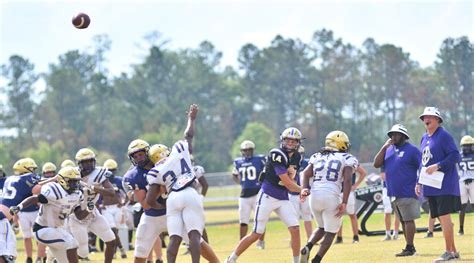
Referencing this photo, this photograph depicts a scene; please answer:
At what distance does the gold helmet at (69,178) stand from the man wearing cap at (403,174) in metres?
5.50

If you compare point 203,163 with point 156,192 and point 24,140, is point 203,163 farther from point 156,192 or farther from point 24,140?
point 156,192

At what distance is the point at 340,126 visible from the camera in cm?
A: 9250

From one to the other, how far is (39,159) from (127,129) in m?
18.4

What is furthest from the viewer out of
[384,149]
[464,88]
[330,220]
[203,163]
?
[203,163]

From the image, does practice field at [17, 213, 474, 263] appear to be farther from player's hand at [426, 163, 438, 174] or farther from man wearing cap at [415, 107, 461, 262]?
player's hand at [426, 163, 438, 174]

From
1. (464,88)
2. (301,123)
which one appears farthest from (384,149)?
(301,123)

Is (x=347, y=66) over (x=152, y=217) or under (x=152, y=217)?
over

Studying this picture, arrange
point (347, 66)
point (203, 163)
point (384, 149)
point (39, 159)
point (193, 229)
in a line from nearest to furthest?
point (193, 229) → point (384, 149) → point (39, 159) → point (203, 163) → point (347, 66)

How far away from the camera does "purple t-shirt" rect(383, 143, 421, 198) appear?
17.0 meters

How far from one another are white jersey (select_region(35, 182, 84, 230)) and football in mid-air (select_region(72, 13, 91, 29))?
4110mm

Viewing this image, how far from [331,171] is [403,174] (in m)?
2.91

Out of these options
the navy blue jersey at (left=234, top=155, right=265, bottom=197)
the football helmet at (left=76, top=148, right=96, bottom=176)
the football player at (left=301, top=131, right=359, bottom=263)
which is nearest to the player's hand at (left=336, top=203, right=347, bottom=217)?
the football player at (left=301, top=131, right=359, bottom=263)

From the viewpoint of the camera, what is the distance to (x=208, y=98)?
115 meters

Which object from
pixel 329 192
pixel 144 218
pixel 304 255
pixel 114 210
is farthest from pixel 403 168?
pixel 114 210
